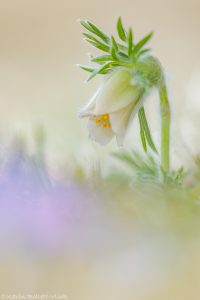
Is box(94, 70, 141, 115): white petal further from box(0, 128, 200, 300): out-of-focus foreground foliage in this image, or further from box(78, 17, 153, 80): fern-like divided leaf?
box(0, 128, 200, 300): out-of-focus foreground foliage

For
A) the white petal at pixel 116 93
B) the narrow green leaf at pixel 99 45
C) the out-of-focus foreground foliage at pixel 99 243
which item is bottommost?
the out-of-focus foreground foliage at pixel 99 243

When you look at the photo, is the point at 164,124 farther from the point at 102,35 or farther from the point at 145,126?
the point at 102,35

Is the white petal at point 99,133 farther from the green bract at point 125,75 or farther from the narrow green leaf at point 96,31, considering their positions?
the narrow green leaf at point 96,31

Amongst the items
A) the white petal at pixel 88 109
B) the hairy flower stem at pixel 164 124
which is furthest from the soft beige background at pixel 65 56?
the hairy flower stem at pixel 164 124

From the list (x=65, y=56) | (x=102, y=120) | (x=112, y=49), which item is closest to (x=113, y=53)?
(x=112, y=49)

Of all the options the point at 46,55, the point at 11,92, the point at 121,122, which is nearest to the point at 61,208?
the point at 121,122

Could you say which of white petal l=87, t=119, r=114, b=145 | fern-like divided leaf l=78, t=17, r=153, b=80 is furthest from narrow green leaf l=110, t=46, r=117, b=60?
white petal l=87, t=119, r=114, b=145
